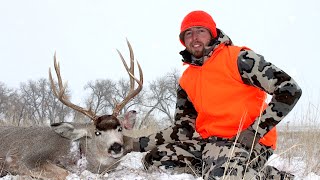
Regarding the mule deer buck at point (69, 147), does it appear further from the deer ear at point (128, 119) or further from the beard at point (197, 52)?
the beard at point (197, 52)

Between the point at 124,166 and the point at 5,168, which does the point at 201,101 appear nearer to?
the point at 124,166

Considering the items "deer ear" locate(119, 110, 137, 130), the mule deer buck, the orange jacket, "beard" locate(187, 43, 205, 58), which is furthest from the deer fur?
"beard" locate(187, 43, 205, 58)

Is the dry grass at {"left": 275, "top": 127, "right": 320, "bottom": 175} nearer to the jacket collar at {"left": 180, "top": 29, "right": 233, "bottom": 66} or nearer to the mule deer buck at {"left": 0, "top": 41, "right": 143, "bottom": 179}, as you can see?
the jacket collar at {"left": 180, "top": 29, "right": 233, "bottom": 66}

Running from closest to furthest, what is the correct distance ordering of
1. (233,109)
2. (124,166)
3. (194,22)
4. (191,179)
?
(191,179) → (233,109) → (194,22) → (124,166)

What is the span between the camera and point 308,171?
13.9ft

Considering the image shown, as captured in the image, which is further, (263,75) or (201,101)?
(201,101)

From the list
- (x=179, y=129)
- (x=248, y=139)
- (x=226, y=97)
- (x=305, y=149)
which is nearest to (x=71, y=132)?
(x=179, y=129)

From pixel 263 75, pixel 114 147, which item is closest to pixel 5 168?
pixel 114 147

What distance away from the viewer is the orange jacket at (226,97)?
4469mm

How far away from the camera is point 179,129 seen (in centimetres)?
524

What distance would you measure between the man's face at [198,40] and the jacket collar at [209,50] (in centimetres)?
6

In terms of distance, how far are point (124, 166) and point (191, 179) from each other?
121 cm

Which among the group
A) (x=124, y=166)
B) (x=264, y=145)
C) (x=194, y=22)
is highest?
(x=194, y=22)

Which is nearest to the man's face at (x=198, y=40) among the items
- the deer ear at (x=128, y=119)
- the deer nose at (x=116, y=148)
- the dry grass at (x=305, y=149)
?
the deer ear at (x=128, y=119)
